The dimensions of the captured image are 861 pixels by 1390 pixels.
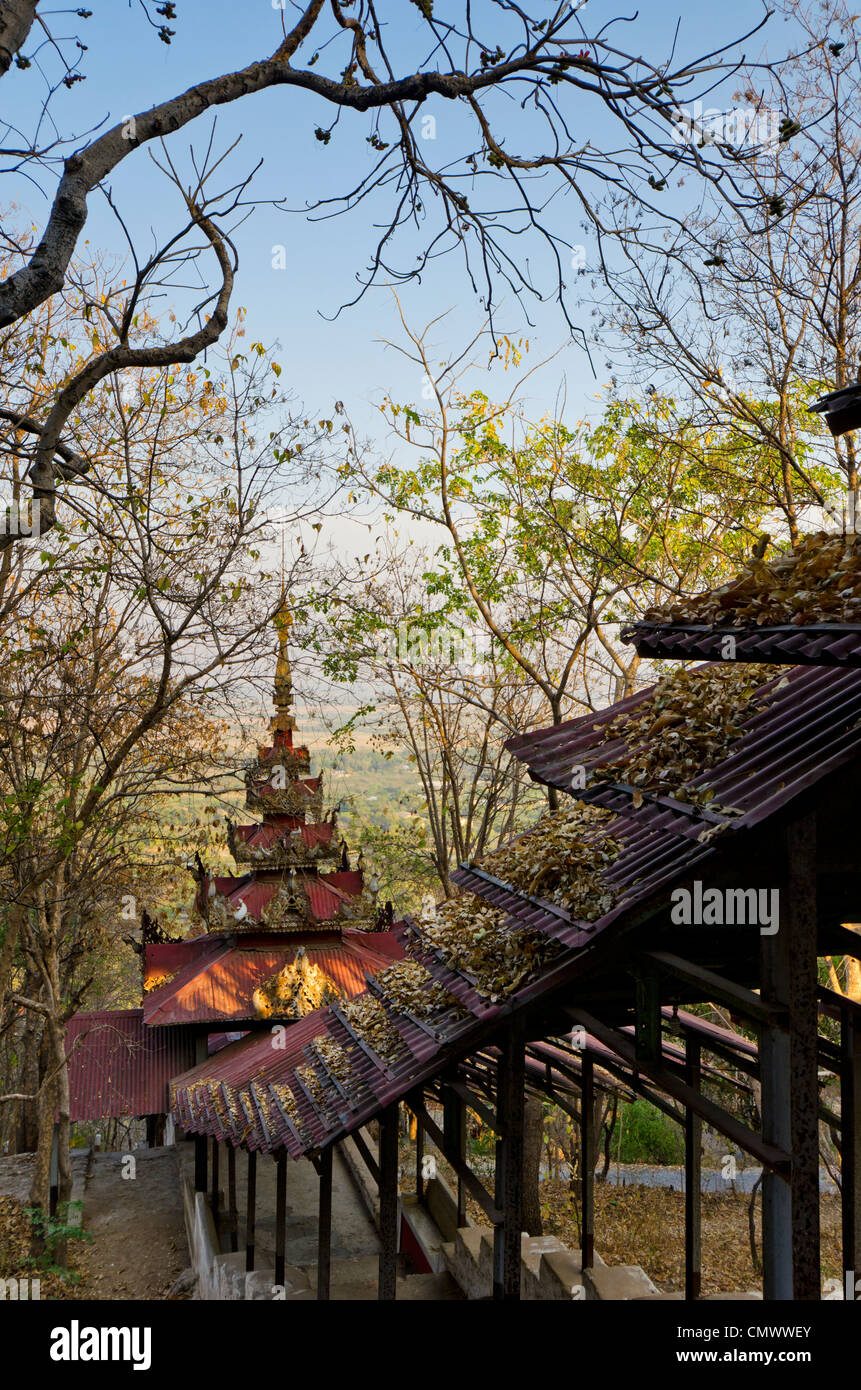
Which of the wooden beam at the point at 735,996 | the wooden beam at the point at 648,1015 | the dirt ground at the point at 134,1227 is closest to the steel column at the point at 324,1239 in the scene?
the wooden beam at the point at 648,1015

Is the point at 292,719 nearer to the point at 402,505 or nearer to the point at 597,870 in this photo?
the point at 402,505

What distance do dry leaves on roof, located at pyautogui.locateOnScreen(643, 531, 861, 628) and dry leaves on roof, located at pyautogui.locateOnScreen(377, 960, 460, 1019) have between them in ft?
13.7

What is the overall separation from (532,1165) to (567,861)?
10.7 metres

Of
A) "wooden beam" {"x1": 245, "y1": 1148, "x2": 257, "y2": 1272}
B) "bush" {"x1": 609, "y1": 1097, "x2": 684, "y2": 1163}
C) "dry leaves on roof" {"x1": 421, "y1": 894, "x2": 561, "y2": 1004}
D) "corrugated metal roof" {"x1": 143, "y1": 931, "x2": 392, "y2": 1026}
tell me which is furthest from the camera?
"bush" {"x1": 609, "y1": 1097, "x2": 684, "y2": 1163}

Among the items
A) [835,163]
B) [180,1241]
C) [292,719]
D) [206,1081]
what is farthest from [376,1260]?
[835,163]

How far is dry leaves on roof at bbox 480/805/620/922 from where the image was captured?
5988 mm

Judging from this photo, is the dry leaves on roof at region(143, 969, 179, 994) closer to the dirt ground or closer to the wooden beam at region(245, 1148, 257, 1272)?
the dirt ground

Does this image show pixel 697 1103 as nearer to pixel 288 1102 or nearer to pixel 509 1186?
pixel 509 1186

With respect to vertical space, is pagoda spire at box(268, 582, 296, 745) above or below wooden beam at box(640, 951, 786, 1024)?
above

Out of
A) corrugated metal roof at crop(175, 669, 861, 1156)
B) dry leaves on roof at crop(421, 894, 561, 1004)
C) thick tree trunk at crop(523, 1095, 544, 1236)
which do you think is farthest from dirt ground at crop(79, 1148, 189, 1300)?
dry leaves on roof at crop(421, 894, 561, 1004)

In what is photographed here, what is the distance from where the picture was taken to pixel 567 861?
22.2 feet

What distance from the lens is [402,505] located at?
19312mm

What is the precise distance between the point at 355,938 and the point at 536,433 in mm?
10337
